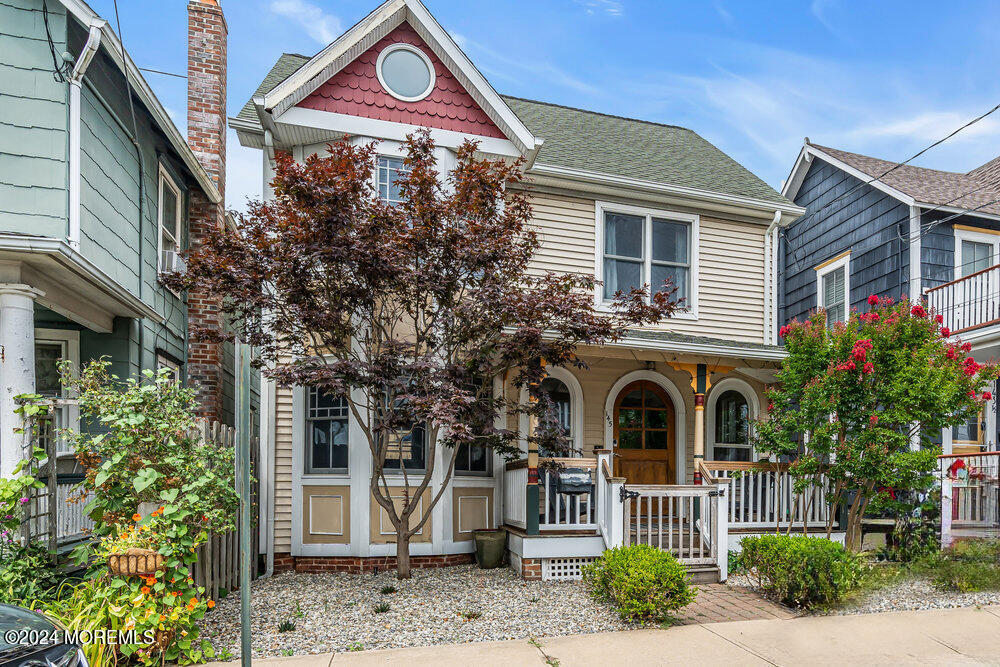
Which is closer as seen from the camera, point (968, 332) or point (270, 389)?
point (270, 389)

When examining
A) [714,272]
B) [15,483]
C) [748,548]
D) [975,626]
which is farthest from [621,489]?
[15,483]

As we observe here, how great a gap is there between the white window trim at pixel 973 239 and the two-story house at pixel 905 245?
0.06 ft

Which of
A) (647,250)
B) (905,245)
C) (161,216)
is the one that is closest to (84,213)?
(161,216)

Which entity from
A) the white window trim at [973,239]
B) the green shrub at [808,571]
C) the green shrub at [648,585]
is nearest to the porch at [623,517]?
the green shrub at [808,571]

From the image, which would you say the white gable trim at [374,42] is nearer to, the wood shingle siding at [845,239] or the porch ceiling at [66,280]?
the porch ceiling at [66,280]

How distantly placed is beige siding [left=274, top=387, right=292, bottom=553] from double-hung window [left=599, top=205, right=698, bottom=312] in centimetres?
513

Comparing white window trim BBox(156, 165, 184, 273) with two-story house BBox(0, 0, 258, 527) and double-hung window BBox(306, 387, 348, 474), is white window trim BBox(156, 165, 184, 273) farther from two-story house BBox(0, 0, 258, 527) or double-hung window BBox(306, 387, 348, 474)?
double-hung window BBox(306, 387, 348, 474)

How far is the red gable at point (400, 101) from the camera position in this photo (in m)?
9.36

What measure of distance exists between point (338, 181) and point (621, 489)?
16.2ft

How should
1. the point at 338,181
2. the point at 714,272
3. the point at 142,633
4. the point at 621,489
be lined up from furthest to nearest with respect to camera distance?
the point at 714,272 → the point at 621,489 → the point at 338,181 → the point at 142,633

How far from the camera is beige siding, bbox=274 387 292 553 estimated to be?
9.30m

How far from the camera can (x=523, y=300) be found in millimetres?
7387

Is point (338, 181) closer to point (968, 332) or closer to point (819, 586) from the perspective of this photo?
point (819, 586)

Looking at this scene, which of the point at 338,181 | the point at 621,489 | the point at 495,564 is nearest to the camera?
the point at 338,181
